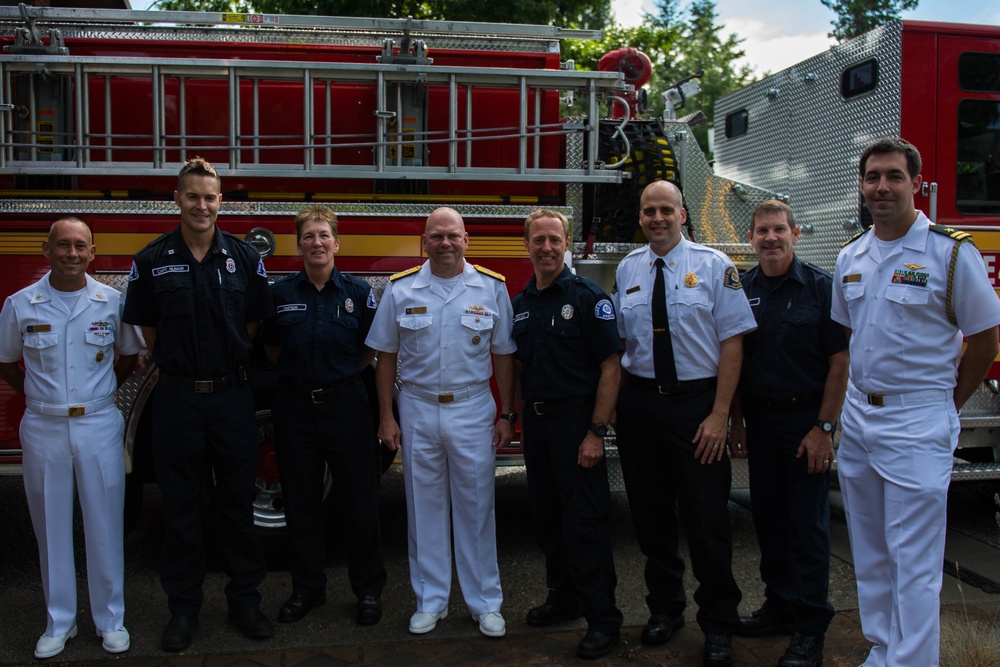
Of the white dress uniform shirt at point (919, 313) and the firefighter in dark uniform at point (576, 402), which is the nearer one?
the white dress uniform shirt at point (919, 313)

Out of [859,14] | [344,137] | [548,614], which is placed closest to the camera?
[548,614]

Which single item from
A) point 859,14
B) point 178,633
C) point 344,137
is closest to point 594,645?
→ point 178,633

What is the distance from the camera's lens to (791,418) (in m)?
3.53

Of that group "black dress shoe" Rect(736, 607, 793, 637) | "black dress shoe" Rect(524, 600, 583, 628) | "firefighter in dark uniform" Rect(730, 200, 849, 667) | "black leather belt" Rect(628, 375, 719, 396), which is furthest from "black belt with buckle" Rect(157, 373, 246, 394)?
"black dress shoe" Rect(736, 607, 793, 637)

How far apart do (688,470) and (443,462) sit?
1.03 meters

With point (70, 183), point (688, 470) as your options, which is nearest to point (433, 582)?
point (688, 470)

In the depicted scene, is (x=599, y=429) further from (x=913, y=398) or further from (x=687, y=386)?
(x=913, y=398)

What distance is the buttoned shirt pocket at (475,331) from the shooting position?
3.73 m

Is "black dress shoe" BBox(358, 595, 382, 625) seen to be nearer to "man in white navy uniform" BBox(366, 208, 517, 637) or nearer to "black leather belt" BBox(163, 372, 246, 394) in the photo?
"man in white navy uniform" BBox(366, 208, 517, 637)

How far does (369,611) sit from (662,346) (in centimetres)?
172

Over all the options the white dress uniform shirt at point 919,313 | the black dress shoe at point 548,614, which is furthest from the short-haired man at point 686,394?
the white dress uniform shirt at point 919,313

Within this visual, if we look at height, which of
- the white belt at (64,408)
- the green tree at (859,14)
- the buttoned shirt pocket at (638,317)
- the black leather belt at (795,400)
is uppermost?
the green tree at (859,14)

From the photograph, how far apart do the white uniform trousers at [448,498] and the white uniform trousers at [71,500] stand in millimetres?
1202

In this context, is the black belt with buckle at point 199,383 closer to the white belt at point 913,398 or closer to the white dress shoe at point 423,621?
the white dress shoe at point 423,621
